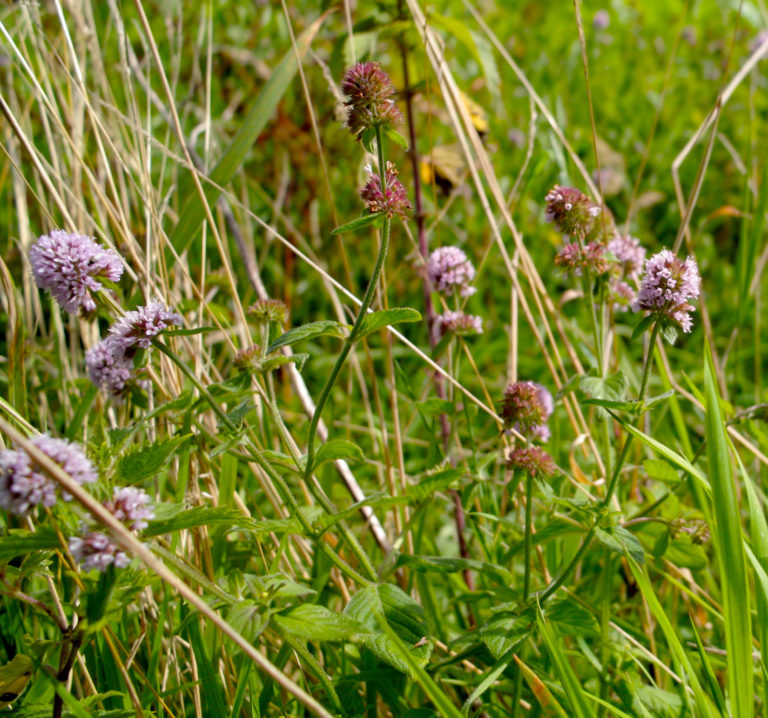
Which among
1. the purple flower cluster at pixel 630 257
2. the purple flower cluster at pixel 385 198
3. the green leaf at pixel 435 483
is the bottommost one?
the green leaf at pixel 435 483

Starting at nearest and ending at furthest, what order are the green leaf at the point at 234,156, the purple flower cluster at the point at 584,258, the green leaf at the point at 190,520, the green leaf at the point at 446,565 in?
the green leaf at the point at 190,520 < the green leaf at the point at 446,565 < the purple flower cluster at the point at 584,258 < the green leaf at the point at 234,156

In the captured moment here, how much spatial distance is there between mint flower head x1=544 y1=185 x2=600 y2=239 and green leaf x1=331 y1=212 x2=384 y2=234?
1.53ft

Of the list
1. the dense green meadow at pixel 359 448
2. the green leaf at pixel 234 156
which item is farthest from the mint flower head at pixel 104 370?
the green leaf at pixel 234 156

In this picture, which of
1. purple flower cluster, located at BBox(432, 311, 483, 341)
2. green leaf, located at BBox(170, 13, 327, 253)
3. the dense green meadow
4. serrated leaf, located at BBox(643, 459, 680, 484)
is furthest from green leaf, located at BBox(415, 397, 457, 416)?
green leaf, located at BBox(170, 13, 327, 253)

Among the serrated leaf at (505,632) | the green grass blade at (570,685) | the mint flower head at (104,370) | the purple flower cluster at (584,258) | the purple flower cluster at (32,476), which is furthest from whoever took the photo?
the mint flower head at (104,370)

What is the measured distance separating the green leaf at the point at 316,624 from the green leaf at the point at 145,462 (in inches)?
9.3

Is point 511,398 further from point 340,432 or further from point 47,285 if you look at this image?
point 340,432

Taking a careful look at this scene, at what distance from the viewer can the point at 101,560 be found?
79 cm

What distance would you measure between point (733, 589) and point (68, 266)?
38.1 inches

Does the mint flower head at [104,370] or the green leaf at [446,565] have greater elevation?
the mint flower head at [104,370]

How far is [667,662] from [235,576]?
919 mm

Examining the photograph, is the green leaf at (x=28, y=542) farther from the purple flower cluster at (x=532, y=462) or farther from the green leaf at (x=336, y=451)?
the purple flower cluster at (x=532, y=462)

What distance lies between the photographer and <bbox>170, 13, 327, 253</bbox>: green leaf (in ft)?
5.31

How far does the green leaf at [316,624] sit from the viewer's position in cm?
94
